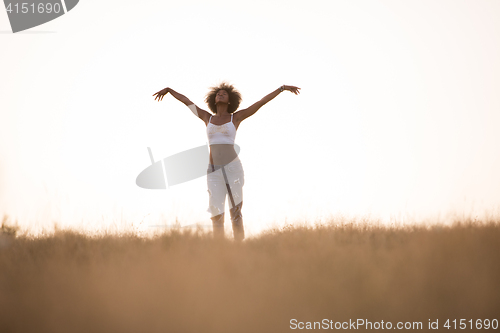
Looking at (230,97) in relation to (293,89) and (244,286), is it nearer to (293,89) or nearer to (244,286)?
(293,89)

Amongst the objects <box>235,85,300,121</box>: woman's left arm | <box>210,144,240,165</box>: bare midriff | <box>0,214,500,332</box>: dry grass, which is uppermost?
<box>235,85,300,121</box>: woman's left arm

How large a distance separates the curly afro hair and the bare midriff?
0.88 m

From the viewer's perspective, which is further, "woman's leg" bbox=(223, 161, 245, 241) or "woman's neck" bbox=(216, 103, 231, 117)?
"woman's neck" bbox=(216, 103, 231, 117)

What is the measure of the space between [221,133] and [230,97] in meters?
0.88

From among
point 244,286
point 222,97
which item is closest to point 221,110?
point 222,97

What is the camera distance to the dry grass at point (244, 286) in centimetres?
297

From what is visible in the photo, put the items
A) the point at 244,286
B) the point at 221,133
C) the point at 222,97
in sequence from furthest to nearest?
the point at 222,97 → the point at 221,133 → the point at 244,286

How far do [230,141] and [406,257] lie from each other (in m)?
2.96

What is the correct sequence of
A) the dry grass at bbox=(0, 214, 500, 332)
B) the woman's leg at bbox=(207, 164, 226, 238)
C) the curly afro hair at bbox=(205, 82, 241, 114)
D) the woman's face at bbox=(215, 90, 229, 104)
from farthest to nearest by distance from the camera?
the curly afro hair at bbox=(205, 82, 241, 114) < the woman's face at bbox=(215, 90, 229, 104) < the woman's leg at bbox=(207, 164, 226, 238) < the dry grass at bbox=(0, 214, 500, 332)

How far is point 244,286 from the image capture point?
3.36 meters

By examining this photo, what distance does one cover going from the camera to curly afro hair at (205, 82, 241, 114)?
645cm

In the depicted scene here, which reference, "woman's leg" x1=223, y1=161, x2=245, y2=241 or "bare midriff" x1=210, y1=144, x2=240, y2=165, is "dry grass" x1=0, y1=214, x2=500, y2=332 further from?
"bare midriff" x1=210, y1=144, x2=240, y2=165

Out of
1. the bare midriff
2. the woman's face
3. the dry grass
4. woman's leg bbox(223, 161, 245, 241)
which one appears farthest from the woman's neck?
the dry grass

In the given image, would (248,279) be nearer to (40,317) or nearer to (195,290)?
(195,290)
